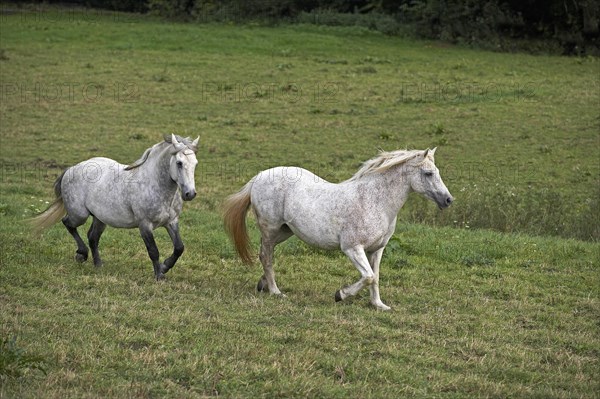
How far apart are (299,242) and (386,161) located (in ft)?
10.3

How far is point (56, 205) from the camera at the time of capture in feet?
37.6

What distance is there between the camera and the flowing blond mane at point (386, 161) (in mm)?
9477

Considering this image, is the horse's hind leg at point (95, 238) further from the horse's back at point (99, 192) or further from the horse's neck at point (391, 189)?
the horse's neck at point (391, 189)

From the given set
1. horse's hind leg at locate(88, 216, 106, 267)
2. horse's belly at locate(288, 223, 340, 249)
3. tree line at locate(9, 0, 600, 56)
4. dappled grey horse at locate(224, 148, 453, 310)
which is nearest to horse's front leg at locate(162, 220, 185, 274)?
dappled grey horse at locate(224, 148, 453, 310)

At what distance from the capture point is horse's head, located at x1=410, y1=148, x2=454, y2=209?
9266 millimetres

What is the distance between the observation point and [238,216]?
10.2 metres

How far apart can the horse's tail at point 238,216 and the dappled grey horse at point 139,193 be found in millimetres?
573

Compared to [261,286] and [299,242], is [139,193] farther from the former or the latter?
[299,242]

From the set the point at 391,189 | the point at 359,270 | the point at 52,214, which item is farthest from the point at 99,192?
the point at 391,189

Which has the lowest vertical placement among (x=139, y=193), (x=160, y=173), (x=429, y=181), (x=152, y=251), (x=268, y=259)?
(x=152, y=251)

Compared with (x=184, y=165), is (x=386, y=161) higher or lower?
higher

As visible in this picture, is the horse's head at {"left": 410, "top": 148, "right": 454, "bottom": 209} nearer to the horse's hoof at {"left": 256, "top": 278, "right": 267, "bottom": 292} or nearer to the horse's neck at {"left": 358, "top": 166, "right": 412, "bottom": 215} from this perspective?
the horse's neck at {"left": 358, "top": 166, "right": 412, "bottom": 215}

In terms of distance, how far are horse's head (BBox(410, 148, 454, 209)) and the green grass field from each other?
1.22 meters

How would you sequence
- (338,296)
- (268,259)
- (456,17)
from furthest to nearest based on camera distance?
(456,17)
(268,259)
(338,296)
